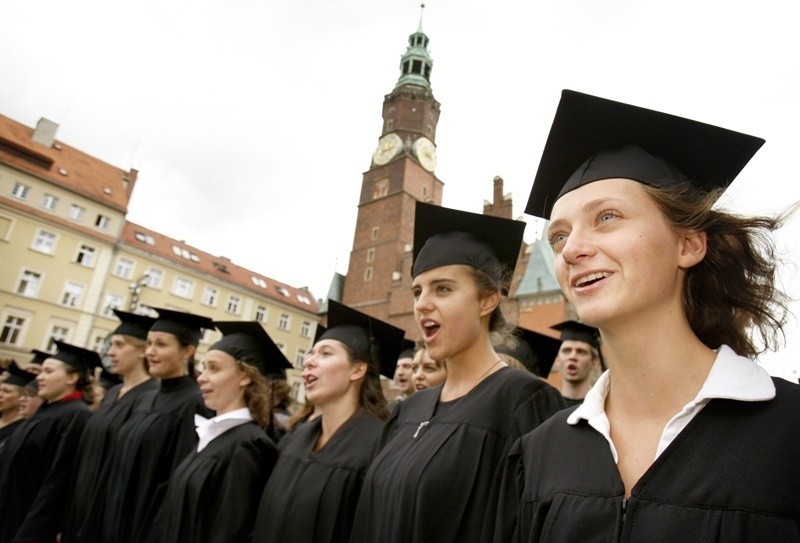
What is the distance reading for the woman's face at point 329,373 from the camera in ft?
10.9

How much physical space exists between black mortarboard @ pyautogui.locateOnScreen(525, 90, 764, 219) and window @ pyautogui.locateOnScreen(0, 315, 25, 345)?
31852mm

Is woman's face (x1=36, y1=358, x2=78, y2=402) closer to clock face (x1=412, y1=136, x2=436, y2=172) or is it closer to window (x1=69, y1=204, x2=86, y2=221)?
window (x1=69, y1=204, x2=86, y2=221)

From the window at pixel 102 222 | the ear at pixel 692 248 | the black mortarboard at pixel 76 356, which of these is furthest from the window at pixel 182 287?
the ear at pixel 692 248

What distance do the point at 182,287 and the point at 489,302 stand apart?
33.8 meters

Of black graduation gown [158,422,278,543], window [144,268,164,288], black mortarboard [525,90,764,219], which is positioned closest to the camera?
black mortarboard [525,90,764,219]

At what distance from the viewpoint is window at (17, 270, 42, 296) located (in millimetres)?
25969

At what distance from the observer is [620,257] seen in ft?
4.61

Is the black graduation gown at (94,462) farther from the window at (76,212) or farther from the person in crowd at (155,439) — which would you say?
the window at (76,212)

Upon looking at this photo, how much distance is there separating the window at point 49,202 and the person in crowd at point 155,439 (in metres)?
29.2

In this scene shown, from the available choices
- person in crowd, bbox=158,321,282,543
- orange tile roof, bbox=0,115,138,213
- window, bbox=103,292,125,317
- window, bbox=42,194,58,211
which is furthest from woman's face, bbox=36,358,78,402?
orange tile roof, bbox=0,115,138,213

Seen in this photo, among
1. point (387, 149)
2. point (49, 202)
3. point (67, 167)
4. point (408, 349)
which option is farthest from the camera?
point (387, 149)

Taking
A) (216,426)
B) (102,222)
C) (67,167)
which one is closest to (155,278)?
(102,222)

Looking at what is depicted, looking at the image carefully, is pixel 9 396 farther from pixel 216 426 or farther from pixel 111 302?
pixel 111 302

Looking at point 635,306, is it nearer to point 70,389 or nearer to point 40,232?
point 70,389
